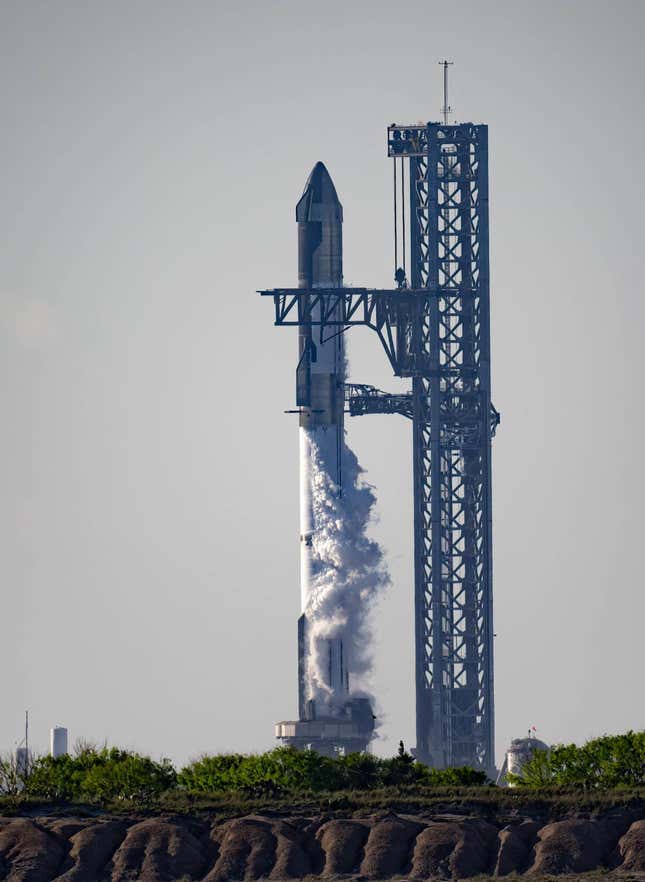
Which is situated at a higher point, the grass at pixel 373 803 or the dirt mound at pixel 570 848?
the grass at pixel 373 803

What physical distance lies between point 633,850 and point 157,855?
20408 mm

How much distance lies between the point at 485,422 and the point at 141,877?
8077 centimetres

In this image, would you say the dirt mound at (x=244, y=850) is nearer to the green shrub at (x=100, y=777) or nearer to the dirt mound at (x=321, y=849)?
the dirt mound at (x=321, y=849)

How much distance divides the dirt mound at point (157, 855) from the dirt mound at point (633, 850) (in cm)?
1804

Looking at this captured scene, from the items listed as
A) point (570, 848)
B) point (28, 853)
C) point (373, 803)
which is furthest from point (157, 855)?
point (570, 848)

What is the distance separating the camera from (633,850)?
120 meters

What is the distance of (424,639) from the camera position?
649 feet

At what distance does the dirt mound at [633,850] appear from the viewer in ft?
391

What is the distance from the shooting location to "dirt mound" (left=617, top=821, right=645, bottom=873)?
11919 cm

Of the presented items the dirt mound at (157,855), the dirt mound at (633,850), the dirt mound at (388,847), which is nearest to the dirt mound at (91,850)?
the dirt mound at (157,855)

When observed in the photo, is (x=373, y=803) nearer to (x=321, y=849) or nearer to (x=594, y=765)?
(x=321, y=849)

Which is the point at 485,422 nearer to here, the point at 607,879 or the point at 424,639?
the point at 424,639

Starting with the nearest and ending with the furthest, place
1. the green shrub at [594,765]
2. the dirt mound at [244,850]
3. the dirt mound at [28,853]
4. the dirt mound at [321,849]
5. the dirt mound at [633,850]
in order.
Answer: the dirt mound at [633,850], the dirt mound at [321,849], the dirt mound at [244,850], the dirt mound at [28,853], the green shrub at [594,765]

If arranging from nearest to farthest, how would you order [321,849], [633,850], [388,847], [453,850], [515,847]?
[453,850]
[633,850]
[515,847]
[388,847]
[321,849]
